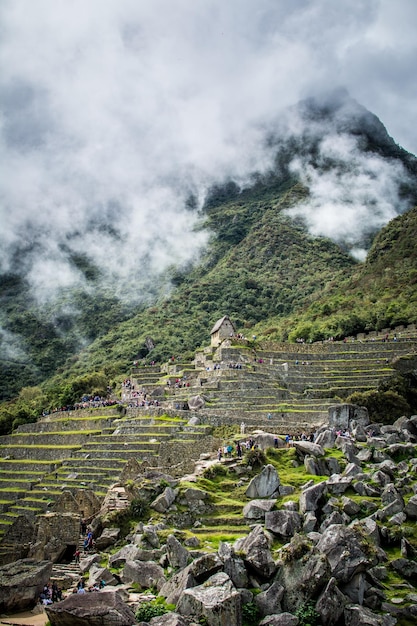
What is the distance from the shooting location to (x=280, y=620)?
58.4 feet

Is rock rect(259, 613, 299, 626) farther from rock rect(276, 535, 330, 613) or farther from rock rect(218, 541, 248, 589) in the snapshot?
rock rect(218, 541, 248, 589)

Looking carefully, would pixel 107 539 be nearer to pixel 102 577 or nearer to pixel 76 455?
pixel 102 577

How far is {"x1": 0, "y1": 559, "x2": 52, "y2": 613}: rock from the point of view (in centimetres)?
2309

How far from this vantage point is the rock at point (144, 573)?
2147 centimetres

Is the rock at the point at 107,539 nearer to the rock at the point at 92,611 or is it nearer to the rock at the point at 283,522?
the rock at the point at 283,522

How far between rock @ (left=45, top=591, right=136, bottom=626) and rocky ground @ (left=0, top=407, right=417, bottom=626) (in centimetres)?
4

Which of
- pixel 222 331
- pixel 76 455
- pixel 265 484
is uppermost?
pixel 222 331

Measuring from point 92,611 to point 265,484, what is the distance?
11.5 metres

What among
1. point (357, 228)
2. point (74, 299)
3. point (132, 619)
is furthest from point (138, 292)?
point (132, 619)

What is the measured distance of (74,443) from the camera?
48.2 meters

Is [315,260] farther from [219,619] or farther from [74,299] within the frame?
[219,619]

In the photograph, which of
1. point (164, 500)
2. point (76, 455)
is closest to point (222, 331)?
point (76, 455)

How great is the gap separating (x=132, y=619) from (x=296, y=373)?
114 feet

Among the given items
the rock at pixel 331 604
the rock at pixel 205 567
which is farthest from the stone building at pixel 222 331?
the rock at pixel 331 604
